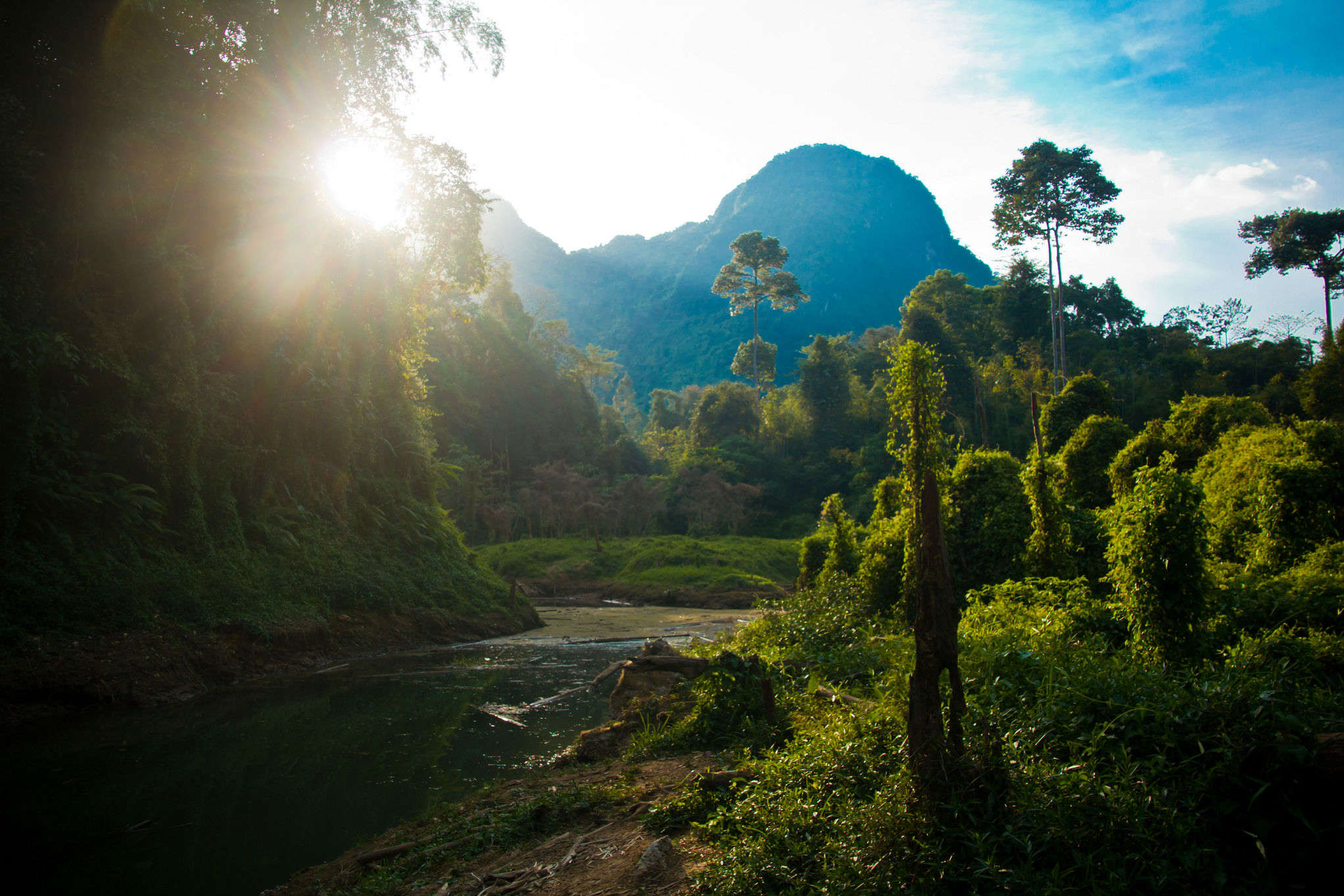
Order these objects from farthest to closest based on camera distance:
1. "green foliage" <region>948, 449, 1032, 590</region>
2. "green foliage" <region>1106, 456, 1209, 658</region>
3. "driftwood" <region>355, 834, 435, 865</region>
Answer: "green foliage" <region>948, 449, 1032, 590</region> → "green foliage" <region>1106, 456, 1209, 658</region> → "driftwood" <region>355, 834, 435, 865</region>

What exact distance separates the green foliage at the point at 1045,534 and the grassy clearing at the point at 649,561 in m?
19.4

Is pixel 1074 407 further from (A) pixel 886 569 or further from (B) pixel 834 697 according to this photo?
(B) pixel 834 697

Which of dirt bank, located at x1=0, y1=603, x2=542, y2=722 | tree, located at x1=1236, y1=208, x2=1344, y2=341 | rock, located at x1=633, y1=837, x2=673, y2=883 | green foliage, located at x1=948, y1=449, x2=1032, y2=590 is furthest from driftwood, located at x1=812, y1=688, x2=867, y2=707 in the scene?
tree, located at x1=1236, y1=208, x2=1344, y2=341

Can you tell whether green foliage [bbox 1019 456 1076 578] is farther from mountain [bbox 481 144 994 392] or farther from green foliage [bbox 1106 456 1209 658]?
mountain [bbox 481 144 994 392]

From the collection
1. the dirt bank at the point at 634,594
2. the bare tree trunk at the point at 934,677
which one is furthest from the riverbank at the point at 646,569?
the bare tree trunk at the point at 934,677

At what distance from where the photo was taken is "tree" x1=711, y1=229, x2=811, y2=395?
58438 millimetres

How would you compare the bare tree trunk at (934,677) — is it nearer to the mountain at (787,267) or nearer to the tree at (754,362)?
the tree at (754,362)

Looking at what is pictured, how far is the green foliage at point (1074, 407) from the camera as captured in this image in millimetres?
19781

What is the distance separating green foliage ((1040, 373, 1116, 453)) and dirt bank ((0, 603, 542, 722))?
58.7ft

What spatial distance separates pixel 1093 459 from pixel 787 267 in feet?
352

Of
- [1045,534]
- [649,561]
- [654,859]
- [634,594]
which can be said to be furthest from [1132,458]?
[649,561]

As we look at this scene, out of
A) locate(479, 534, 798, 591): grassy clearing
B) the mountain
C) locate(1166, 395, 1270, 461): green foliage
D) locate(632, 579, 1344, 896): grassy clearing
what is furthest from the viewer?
the mountain

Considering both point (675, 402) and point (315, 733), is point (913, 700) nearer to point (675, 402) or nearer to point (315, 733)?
point (315, 733)

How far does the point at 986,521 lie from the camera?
36.7 feet
